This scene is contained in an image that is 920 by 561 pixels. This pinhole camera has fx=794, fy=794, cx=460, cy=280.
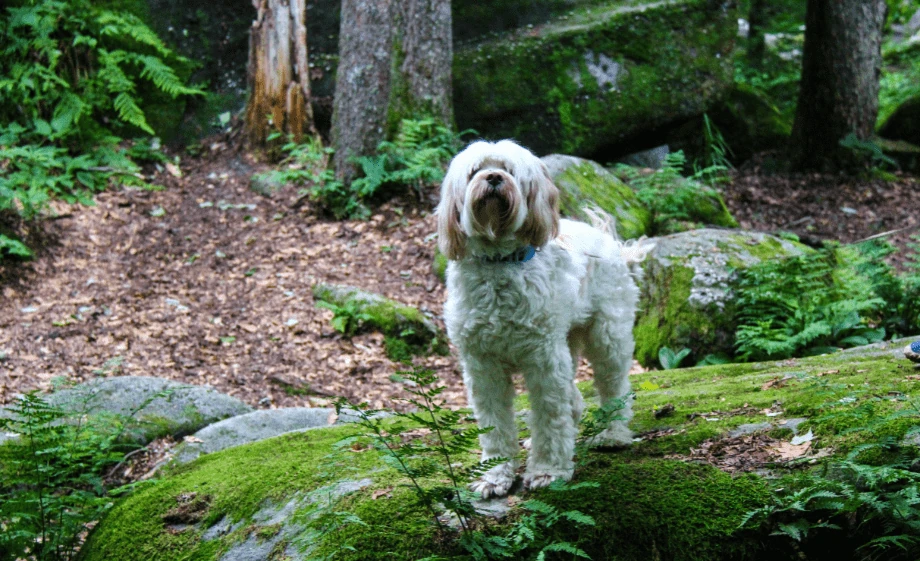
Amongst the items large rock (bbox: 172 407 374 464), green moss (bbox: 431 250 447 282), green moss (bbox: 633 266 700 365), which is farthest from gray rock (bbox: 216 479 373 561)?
green moss (bbox: 431 250 447 282)

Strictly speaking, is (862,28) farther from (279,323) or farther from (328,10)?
(279,323)

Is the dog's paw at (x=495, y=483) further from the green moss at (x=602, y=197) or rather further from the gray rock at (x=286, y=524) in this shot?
the green moss at (x=602, y=197)

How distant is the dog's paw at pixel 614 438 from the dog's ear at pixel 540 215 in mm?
1156

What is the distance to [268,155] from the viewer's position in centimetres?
1162

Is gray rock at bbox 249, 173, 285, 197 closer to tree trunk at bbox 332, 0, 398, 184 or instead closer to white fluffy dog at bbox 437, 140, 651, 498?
tree trunk at bbox 332, 0, 398, 184

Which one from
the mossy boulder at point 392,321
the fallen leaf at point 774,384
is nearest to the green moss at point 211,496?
the fallen leaf at point 774,384

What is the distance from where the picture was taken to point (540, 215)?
13.0ft

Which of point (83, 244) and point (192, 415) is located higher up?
point (83, 244)

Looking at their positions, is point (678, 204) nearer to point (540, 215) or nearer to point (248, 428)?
point (248, 428)

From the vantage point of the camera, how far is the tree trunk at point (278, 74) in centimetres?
1169

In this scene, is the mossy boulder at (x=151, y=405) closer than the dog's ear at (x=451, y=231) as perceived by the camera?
No

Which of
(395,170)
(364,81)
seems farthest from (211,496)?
(364,81)

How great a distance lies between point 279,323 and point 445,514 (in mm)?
4937

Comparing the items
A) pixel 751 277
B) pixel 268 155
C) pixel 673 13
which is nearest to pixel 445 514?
pixel 751 277
